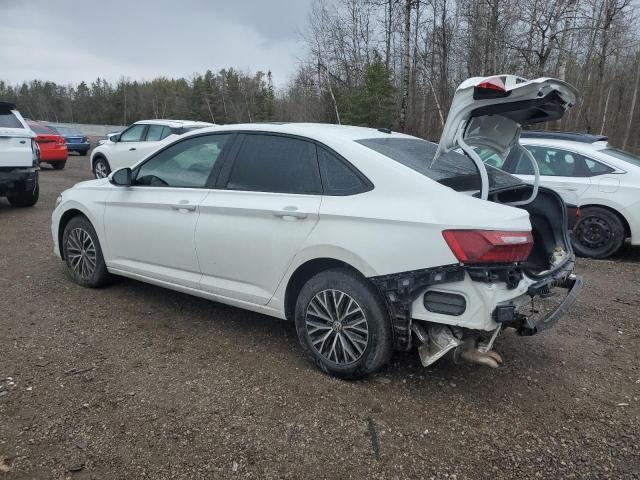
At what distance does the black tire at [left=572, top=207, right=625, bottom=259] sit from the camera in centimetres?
664

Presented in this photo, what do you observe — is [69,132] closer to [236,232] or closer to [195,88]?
[236,232]

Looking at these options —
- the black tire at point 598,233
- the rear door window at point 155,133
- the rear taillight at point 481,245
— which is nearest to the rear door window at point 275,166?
the rear taillight at point 481,245

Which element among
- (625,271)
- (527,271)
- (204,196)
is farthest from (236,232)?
(625,271)

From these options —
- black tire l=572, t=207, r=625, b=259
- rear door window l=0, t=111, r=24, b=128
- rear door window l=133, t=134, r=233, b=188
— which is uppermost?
rear door window l=0, t=111, r=24, b=128

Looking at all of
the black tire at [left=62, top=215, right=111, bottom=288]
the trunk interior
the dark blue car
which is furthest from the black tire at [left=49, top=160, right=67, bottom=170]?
the trunk interior

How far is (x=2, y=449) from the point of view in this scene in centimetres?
259

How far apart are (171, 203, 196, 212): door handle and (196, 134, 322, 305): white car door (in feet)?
0.38

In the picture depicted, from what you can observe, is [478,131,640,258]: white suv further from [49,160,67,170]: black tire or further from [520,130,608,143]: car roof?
[49,160,67,170]: black tire

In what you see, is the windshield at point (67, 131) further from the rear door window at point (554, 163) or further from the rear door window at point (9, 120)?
the rear door window at point (554, 163)

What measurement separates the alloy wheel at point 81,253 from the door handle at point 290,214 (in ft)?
7.73

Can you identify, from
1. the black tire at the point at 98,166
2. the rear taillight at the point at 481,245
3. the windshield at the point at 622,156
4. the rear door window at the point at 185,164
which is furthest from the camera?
the black tire at the point at 98,166

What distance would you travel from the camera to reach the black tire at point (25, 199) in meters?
9.24

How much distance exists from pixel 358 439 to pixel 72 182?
1323 centimetres

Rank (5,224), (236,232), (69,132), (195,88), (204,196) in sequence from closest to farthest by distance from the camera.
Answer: (236,232) → (204,196) → (5,224) → (69,132) → (195,88)
